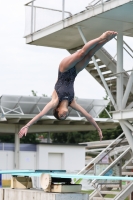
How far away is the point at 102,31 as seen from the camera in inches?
883

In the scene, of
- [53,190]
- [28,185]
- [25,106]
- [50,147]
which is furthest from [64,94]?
[50,147]

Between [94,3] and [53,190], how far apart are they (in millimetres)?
9477

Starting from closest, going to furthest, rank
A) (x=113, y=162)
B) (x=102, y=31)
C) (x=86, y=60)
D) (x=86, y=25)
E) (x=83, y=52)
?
(x=83, y=52) → (x=86, y=60) → (x=86, y=25) → (x=102, y=31) → (x=113, y=162)

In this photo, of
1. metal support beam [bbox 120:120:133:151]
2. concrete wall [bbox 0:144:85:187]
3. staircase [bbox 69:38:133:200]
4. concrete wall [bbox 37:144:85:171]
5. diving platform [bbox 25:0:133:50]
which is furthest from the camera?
concrete wall [bbox 37:144:85:171]

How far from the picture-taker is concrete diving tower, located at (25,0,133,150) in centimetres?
2028

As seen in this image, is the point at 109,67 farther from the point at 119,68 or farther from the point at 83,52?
the point at 83,52

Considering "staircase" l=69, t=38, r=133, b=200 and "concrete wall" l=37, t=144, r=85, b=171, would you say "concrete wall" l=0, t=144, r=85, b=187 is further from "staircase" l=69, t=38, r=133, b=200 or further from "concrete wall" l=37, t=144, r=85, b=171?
"staircase" l=69, t=38, r=133, b=200

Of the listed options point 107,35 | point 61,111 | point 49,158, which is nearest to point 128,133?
point 61,111

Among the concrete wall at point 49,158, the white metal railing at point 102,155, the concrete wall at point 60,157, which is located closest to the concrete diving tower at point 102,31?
the white metal railing at point 102,155

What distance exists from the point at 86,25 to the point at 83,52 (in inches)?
419

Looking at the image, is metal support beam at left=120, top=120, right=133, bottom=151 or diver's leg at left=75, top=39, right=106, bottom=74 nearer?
diver's leg at left=75, top=39, right=106, bottom=74

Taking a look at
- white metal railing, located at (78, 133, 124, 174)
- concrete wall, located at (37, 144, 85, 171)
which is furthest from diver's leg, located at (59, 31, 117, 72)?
concrete wall, located at (37, 144, 85, 171)

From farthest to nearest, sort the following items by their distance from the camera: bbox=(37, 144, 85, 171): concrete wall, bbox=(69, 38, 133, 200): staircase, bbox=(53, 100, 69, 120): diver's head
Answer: bbox=(37, 144, 85, 171): concrete wall < bbox=(69, 38, 133, 200): staircase < bbox=(53, 100, 69, 120): diver's head

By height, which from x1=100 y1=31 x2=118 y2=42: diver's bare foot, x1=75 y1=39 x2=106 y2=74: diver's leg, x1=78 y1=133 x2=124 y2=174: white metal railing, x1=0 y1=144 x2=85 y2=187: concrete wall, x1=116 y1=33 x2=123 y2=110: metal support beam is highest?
x1=116 y1=33 x2=123 y2=110: metal support beam
